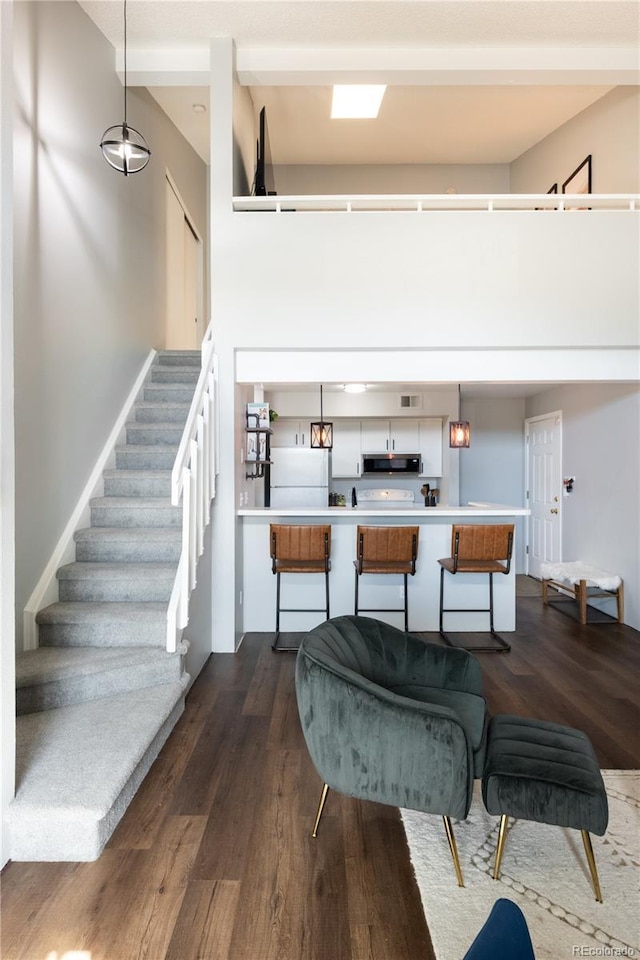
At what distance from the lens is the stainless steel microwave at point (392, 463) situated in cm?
732

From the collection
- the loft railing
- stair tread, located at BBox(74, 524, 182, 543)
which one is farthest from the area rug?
the loft railing

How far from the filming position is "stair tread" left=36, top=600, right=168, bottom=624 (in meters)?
3.28

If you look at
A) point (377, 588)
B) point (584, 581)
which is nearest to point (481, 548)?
point (377, 588)

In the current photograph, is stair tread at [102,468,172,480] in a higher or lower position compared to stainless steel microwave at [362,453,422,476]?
lower

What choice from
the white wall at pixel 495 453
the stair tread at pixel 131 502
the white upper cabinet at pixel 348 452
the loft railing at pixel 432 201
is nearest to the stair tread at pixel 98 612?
the stair tread at pixel 131 502

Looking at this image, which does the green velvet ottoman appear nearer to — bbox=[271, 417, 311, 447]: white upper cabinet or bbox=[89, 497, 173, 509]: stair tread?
bbox=[89, 497, 173, 509]: stair tread

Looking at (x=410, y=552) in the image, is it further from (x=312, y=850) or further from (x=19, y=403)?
(x=19, y=403)

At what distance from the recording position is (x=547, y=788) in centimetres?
182

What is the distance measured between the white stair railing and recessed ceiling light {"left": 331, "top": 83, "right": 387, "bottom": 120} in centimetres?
316

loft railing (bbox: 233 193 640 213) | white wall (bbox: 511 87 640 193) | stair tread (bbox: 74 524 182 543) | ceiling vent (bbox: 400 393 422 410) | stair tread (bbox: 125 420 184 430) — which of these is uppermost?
white wall (bbox: 511 87 640 193)

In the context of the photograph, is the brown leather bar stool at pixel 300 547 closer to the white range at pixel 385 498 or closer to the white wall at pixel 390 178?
the white range at pixel 385 498

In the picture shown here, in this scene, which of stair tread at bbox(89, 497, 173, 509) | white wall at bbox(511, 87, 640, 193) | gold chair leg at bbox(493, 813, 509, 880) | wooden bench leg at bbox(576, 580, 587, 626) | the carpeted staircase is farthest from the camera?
wooden bench leg at bbox(576, 580, 587, 626)

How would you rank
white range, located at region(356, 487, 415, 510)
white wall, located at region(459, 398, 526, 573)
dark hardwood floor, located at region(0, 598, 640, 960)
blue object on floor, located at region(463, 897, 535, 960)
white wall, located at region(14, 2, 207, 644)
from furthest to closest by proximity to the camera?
white wall, located at region(459, 398, 526, 573)
white range, located at region(356, 487, 415, 510)
white wall, located at region(14, 2, 207, 644)
dark hardwood floor, located at region(0, 598, 640, 960)
blue object on floor, located at region(463, 897, 535, 960)

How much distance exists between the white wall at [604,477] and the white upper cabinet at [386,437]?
1.84 metres
